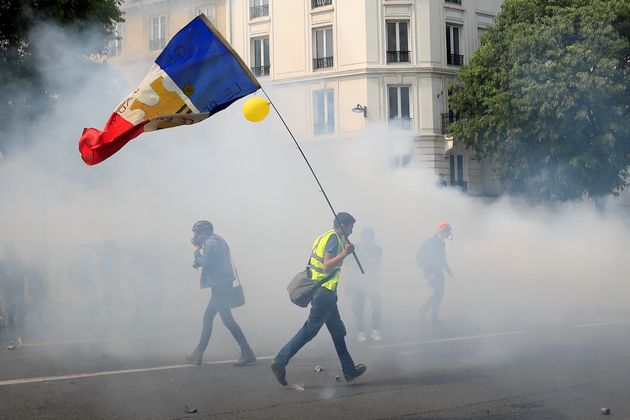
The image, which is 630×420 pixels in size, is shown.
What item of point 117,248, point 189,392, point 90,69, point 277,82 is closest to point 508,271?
point 117,248

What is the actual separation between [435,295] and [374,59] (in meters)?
16.8

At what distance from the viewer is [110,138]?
24.5 feet

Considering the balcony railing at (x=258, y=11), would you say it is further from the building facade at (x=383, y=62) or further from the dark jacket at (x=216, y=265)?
the dark jacket at (x=216, y=265)

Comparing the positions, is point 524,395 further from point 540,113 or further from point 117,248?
point 540,113

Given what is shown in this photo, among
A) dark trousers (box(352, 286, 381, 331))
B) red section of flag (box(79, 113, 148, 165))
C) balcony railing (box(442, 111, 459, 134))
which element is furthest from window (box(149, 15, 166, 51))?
red section of flag (box(79, 113, 148, 165))

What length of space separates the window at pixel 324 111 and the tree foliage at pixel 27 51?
11.9 meters

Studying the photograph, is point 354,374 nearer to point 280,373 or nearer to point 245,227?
point 280,373

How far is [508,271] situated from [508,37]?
1123 cm

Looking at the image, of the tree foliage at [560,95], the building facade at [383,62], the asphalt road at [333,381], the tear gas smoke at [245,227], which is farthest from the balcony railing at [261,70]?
the asphalt road at [333,381]

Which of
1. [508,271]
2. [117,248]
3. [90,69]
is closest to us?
[90,69]

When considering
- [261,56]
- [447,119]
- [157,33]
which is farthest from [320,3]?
[157,33]

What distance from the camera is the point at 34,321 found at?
1334 centimetres

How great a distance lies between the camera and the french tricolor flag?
749cm

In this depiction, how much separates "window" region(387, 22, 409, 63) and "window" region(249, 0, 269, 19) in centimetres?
437
